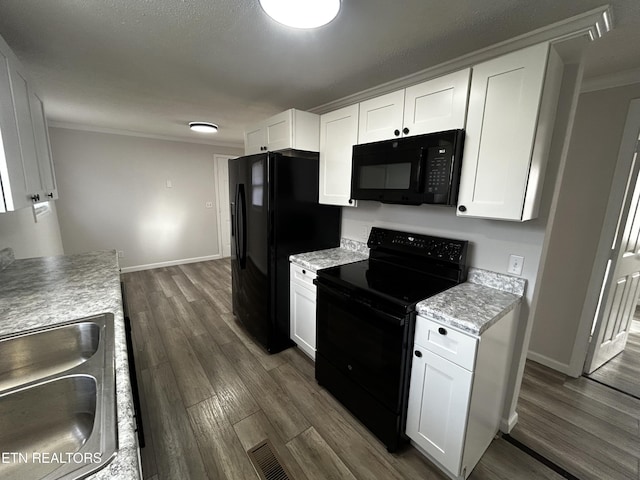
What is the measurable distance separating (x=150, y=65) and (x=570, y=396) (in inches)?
155

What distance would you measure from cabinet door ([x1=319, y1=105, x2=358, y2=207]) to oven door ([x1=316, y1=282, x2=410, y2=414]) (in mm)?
814

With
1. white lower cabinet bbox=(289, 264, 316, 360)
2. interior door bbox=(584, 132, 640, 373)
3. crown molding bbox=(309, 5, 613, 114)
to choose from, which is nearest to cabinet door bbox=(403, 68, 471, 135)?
crown molding bbox=(309, 5, 613, 114)

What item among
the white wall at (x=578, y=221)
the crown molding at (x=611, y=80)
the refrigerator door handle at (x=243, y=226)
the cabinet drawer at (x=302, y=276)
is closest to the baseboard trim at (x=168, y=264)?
the refrigerator door handle at (x=243, y=226)

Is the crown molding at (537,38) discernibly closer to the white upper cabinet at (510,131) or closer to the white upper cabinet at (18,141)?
the white upper cabinet at (510,131)

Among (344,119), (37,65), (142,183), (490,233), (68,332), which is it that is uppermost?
(37,65)

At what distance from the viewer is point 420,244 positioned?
1.93m

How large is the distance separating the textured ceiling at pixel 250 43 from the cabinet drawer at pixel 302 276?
1487 mm

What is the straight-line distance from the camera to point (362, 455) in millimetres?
1531

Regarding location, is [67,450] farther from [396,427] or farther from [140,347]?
[140,347]

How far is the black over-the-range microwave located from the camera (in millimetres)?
1490

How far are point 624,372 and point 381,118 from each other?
3.04 meters

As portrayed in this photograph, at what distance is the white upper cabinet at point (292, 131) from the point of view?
2.31 meters

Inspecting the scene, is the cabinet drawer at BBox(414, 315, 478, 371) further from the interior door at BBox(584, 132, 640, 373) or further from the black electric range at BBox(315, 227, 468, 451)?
the interior door at BBox(584, 132, 640, 373)

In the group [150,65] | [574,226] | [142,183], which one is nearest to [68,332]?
[150,65]
